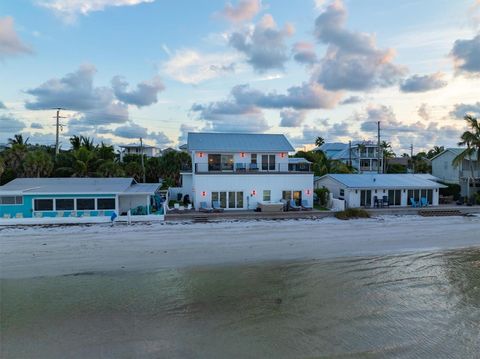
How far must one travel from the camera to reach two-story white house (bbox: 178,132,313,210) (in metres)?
27.1

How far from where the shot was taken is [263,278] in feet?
44.0

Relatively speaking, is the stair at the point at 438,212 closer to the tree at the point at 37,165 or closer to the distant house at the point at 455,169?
the distant house at the point at 455,169

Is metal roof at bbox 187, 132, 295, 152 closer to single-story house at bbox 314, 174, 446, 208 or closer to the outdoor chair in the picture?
single-story house at bbox 314, 174, 446, 208

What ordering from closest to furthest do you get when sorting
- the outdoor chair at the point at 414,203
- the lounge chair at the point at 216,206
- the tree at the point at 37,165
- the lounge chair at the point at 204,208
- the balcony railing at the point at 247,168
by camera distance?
the lounge chair at the point at 204,208 → the lounge chair at the point at 216,206 → the balcony railing at the point at 247,168 → the outdoor chair at the point at 414,203 → the tree at the point at 37,165

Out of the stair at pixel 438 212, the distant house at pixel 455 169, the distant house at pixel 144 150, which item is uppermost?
the distant house at pixel 144 150

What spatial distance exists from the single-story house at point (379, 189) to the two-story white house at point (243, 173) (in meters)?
3.33

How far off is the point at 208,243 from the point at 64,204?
11464 millimetres

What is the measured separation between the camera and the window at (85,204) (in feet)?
76.3

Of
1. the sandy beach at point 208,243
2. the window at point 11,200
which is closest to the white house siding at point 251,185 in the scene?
the sandy beach at point 208,243

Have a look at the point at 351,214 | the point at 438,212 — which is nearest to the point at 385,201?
the point at 438,212

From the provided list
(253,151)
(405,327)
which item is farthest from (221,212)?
(405,327)

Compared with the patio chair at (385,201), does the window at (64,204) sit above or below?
above

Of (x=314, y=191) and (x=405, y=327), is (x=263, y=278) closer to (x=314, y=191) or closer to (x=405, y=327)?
(x=405, y=327)

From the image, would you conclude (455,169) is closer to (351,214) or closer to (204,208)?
(351,214)
